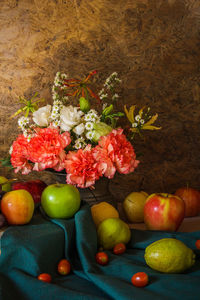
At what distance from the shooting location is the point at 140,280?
75 cm

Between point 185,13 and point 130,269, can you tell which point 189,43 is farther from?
point 130,269

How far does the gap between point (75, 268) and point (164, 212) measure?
0.37m

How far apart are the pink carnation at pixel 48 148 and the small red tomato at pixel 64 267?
0.35 meters

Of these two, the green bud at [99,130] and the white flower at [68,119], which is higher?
the white flower at [68,119]

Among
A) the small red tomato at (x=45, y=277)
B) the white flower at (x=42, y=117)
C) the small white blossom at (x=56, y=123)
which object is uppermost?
the white flower at (x=42, y=117)

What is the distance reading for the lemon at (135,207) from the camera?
1.23 meters

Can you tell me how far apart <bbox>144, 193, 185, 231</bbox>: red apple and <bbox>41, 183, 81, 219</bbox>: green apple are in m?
0.27

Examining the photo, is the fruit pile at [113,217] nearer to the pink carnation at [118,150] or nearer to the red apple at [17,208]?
the red apple at [17,208]

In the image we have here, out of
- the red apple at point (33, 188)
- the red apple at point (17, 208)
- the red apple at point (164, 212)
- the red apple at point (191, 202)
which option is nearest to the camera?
the red apple at point (17, 208)

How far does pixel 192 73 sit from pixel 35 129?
850 mm

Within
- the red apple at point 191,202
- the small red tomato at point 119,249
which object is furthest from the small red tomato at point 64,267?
the red apple at point 191,202

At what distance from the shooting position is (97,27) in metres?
1.46

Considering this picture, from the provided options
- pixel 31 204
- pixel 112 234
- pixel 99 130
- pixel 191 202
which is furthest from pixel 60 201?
pixel 191 202

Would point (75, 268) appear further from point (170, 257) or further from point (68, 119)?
point (68, 119)
